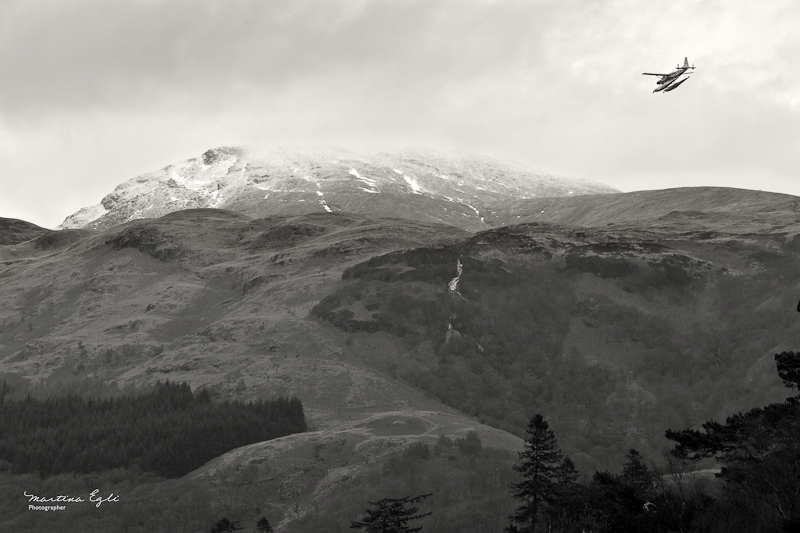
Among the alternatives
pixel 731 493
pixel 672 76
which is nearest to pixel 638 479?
pixel 731 493

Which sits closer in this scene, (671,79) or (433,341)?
(671,79)

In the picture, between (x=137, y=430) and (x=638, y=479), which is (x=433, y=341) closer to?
(x=137, y=430)

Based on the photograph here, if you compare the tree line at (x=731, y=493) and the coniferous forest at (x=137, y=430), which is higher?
the tree line at (x=731, y=493)

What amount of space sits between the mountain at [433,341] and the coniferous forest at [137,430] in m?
4.91

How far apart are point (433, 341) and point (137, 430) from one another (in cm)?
5330

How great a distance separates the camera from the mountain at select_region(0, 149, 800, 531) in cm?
8525

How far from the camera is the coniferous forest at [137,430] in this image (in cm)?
9212

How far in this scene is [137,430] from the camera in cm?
9906

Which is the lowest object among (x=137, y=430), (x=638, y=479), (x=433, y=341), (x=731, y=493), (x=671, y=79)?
(x=137, y=430)

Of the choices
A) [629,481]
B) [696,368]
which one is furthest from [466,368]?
[629,481]

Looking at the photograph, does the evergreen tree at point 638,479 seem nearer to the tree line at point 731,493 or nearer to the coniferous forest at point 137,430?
the tree line at point 731,493

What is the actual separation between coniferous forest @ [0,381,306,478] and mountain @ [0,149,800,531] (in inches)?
193

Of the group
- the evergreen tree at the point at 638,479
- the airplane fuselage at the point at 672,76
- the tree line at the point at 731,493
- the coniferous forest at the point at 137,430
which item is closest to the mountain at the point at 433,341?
the coniferous forest at the point at 137,430

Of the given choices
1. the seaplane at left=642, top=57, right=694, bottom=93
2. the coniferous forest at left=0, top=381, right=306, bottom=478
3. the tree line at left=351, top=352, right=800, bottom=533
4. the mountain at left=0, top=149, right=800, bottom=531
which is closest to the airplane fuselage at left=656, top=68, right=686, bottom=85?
the seaplane at left=642, top=57, right=694, bottom=93
